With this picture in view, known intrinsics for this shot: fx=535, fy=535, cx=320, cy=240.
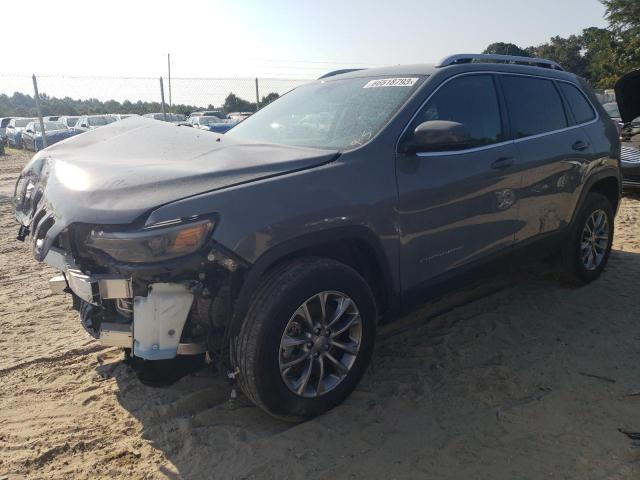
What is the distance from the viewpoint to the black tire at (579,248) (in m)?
4.57

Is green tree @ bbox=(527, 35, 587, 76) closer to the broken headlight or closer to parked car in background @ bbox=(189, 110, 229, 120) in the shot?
parked car in background @ bbox=(189, 110, 229, 120)

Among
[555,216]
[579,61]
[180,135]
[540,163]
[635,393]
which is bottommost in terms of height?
[635,393]

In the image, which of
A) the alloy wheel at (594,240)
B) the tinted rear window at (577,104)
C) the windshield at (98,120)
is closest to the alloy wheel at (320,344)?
the alloy wheel at (594,240)

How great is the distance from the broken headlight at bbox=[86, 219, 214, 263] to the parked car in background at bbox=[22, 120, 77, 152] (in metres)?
15.3

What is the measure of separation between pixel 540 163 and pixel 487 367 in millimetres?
1586

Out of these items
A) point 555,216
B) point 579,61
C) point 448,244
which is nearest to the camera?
point 448,244

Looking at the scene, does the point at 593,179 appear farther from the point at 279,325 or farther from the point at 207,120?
the point at 207,120

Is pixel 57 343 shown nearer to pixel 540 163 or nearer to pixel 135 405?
pixel 135 405

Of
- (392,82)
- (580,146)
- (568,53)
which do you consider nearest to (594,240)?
(580,146)

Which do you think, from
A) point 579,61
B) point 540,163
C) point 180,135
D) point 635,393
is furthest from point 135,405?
point 579,61

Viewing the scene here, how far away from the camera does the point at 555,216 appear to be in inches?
167

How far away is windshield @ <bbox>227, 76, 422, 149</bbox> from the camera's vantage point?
3.23 metres

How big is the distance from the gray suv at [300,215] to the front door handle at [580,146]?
0.22 meters

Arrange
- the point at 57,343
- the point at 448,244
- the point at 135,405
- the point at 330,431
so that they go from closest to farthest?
the point at 330,431 < the point at 135,405 < the point at 448,244 < the point at 57,343
